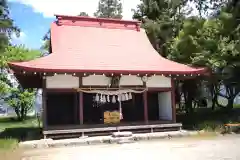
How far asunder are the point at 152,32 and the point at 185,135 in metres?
11.4

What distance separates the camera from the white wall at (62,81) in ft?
44.9

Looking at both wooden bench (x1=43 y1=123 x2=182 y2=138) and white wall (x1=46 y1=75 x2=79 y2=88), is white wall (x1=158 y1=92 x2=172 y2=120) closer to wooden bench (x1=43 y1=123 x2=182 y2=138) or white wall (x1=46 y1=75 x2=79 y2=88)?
wooden bench (x1=43 y1=123 x2=182 y2=138)

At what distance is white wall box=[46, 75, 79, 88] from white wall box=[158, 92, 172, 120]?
5.05 meters

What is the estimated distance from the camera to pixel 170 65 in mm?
15578

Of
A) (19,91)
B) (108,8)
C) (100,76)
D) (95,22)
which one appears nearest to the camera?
(100,76)

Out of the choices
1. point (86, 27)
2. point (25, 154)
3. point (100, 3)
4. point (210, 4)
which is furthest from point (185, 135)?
point (100, 3)

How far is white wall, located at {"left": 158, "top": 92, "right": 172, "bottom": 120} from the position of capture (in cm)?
1590

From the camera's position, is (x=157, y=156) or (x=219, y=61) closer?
(x=157, y=156)

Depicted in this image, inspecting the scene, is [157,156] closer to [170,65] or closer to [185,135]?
[185,135]

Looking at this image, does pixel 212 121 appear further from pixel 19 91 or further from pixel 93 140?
pixel 19 91

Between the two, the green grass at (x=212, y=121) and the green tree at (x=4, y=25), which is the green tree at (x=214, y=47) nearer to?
the green grass at (x=212, y=121)

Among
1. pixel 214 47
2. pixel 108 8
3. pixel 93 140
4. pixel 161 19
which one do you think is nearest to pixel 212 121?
pixel 214 47

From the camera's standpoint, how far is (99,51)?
1585cm

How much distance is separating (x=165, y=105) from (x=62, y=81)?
232 inches
